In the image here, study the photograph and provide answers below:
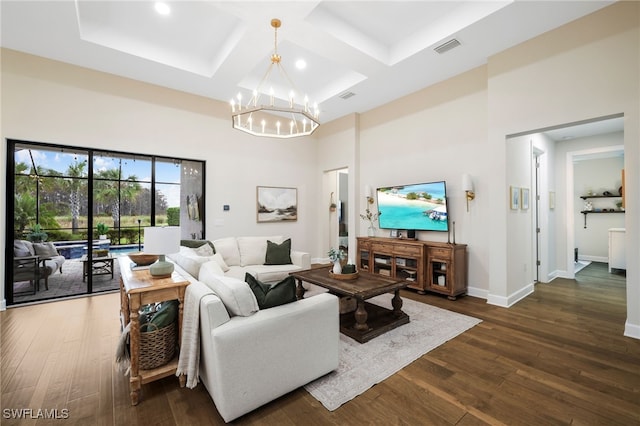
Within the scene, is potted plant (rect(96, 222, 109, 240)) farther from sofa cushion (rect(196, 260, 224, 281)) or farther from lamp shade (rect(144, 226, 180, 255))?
lamp shade (rect(144, 226, 180, 255))

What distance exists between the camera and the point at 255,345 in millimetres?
1803

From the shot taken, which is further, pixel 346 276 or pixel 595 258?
pixel 595 258

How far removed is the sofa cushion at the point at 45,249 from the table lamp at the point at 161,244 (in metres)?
3.21

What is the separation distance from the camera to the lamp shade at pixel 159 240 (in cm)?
224

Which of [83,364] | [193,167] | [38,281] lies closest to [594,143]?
[193,167]

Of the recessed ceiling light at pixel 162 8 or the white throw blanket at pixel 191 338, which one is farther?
the recessed ceiling light at pixel 162 8

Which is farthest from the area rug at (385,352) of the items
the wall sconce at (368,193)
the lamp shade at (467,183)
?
the wall sconce at (368,193)

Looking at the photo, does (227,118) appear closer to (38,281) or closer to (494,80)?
(38,281)

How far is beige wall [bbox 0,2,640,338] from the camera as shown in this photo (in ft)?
9.89

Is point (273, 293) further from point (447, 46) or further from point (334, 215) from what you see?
point (334, 215)

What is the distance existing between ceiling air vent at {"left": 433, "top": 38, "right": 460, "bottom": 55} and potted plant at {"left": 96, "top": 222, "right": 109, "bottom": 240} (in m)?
5.82

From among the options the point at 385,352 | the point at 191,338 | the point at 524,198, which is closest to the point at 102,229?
the point at 191,338

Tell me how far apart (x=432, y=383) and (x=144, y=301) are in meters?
2.32

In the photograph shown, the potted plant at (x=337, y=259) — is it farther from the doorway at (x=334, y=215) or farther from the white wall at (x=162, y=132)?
the doorway at (x=334, y=215)
